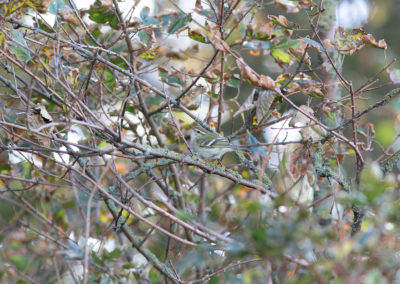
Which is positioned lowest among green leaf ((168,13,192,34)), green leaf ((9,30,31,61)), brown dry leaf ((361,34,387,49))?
green leaf ((9,30,31,61))

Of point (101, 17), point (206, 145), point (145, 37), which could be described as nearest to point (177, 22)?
point (145, 37)

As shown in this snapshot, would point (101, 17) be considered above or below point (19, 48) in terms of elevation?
above

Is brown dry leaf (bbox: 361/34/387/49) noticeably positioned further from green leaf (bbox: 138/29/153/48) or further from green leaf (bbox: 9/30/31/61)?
green leaf (bbox: 9/30/31/61)

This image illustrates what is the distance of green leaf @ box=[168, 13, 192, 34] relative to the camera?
102 inches

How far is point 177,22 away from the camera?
2.61 m

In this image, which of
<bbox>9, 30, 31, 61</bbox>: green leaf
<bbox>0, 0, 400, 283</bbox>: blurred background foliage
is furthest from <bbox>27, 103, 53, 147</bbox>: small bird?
<bbox>9, 30, 31, 61</bbox>: green leaf

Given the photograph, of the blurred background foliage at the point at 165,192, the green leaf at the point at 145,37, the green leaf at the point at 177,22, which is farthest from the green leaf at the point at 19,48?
the green leaf at the point at 177,22

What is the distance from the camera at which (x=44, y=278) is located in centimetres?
279

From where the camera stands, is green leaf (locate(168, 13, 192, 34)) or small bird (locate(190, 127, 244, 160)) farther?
small bird (locate(190, 127, 244, 160))

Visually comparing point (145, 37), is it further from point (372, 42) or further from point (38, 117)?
point (372, 42)

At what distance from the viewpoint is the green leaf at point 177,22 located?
258 centimetres

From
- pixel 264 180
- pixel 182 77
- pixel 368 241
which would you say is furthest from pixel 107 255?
pixel 182 77

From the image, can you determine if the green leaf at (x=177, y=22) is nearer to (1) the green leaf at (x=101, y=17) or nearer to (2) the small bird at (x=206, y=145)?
(1) the green leaf at (x=101, y=17)

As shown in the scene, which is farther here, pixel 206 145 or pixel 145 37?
pixel 206 145
